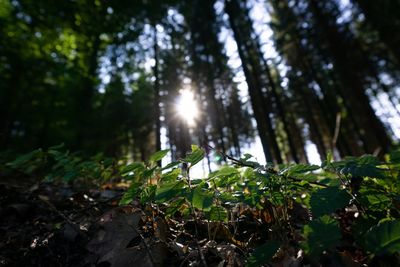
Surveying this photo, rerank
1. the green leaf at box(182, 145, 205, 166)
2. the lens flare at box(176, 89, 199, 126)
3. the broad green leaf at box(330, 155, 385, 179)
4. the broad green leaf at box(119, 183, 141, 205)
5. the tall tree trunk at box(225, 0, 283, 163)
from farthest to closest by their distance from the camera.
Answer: the lens flare at box(176, 89, 199, 126) → the tall tree trunk at box(225, 0, 283, 163) → the broad green leaf at box(119, 183, 141, 205) → the green leaf at box(182, 145, 205, 166) → the broad green leaf at box(330, 155, 385, 179)

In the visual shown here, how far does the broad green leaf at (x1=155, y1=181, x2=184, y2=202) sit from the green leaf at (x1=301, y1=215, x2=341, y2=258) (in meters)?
0.75

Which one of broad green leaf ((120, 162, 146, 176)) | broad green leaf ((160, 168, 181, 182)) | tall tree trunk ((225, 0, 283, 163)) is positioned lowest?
broad green leaf ((160, 168, 181, 182))

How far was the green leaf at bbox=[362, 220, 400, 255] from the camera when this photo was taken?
3.85 feet

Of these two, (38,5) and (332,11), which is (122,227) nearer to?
(38,5)

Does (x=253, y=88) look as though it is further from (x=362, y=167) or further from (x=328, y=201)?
(x=328, y=201)

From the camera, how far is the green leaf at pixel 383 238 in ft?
3.85

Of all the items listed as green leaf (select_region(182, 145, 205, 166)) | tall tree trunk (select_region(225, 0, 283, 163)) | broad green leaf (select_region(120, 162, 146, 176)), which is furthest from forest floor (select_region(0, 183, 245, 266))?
tall tree trunk (select_region(225, 0, 283, 163))

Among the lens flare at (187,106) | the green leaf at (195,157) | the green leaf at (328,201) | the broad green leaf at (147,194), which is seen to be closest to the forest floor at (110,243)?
the broad green leaf at (147,194)

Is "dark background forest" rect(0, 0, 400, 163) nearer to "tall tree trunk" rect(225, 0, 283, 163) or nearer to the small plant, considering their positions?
"tall tree trunk" rect(225, 0, 283, 163)

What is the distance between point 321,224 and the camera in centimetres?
132

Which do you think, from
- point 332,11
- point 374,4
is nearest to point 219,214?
point 374,4

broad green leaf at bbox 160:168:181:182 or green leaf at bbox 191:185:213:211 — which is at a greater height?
broad green leaf at bbox 160:168:181:182

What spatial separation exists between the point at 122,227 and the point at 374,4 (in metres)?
15.1

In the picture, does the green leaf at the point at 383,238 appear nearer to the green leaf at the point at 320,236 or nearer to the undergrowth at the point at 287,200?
the undergrowth at the point at 287,200
